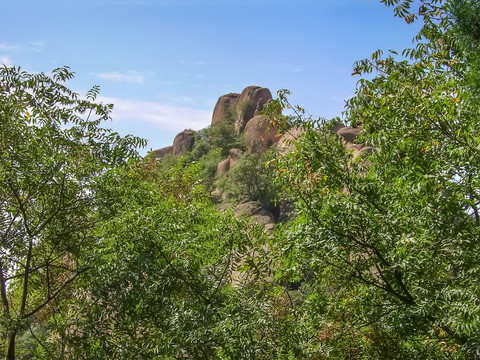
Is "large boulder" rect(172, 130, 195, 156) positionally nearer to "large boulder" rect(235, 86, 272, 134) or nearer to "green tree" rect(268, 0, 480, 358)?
"large boulder" rect(235, 86, 272, 134)

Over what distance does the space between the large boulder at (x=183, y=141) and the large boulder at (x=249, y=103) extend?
1020 centimetres

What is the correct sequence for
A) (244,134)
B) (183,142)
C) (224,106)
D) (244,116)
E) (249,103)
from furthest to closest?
1. (183,142)
2. (224,106)
3. (249,103)
4. (244,116)
5. (244,134)

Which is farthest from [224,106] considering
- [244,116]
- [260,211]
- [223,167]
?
[260,211]

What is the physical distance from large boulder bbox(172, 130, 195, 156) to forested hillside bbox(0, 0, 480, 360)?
5722cm

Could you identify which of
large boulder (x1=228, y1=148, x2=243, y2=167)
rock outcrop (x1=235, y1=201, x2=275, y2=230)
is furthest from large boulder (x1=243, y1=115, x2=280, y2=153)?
rock outcrop (x1=235, y1=201, x2=275, y2=230)

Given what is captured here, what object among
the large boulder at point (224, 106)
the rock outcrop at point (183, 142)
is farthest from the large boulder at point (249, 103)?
the rock outcrop at point (183, 142)

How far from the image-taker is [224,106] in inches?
2443

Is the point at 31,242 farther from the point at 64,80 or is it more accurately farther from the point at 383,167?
the point at 383,167

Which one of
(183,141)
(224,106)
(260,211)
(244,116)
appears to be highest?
(224,106)

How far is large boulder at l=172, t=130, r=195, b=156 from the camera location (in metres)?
65.7

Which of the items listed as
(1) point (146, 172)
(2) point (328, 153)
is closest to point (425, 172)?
(2) point (328, 153)

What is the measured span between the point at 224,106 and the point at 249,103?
6184 mm

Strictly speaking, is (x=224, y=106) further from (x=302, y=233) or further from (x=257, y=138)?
(x=302, y=233)

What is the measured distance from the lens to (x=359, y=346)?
7.76 metres
